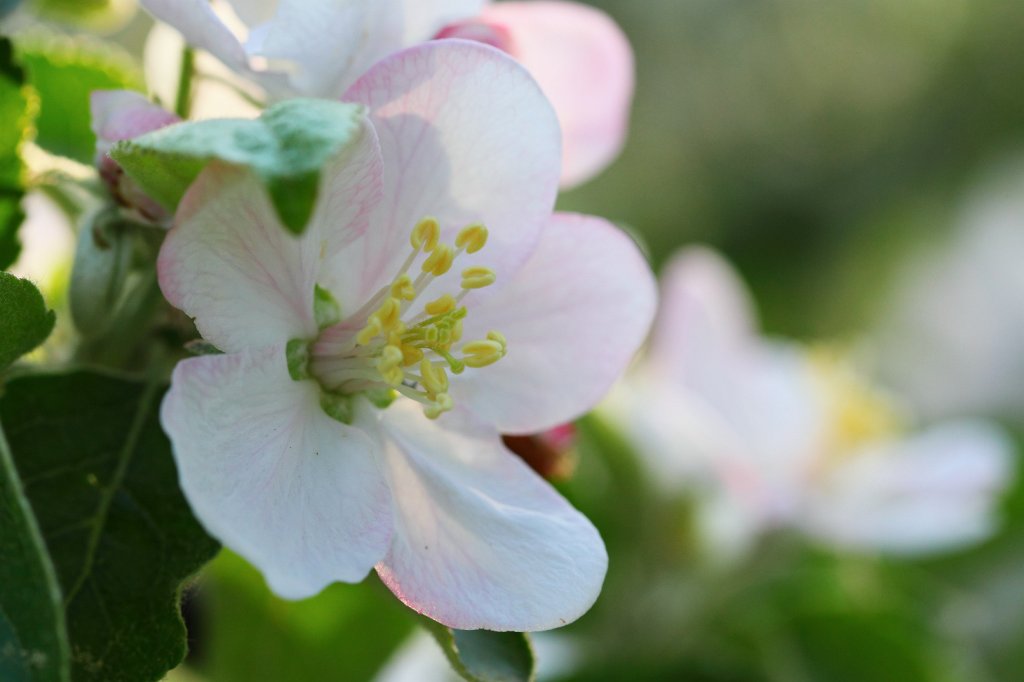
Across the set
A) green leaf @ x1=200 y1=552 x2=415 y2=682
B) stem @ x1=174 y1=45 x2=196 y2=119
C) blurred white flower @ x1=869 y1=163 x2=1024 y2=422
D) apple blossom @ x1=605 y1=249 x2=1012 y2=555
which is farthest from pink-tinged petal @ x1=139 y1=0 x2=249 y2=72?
blurred white flower @ x1=869 y1=163 x2=1024 y2=422

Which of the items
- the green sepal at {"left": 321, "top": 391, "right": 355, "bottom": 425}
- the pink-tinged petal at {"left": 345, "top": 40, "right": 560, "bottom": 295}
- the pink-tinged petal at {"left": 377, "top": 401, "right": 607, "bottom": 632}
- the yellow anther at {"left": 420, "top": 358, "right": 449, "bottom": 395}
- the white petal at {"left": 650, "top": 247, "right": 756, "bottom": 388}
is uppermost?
the pink-tinged petal at {"left": 345, "top": 40, "right": 560, "bottom": 295}

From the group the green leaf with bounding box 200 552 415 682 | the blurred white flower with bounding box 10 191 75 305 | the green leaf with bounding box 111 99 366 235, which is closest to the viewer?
the green leaf with bounding box 111 99 366 235

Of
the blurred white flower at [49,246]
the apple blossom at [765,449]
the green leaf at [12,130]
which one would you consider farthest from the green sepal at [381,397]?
the apple blossom at [765,449]

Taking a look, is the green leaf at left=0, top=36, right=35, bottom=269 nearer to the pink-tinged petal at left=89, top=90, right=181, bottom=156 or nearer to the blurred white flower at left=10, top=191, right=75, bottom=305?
the pink-tinged petal at left=89, top=90, right=181, bottom=156

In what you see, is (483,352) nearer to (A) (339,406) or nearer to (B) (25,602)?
(A) (339,406)

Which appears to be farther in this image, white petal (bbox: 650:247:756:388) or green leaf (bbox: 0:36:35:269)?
white petal (bbox: 650:247:756:388)

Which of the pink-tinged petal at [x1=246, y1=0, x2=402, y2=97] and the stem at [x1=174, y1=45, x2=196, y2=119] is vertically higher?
the pink-tinged petal at [x1=246, y1=0, x2=402, y2=97]

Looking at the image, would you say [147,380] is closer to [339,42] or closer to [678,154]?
[339,42]

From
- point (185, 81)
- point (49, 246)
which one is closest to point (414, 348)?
point (185, 81)
